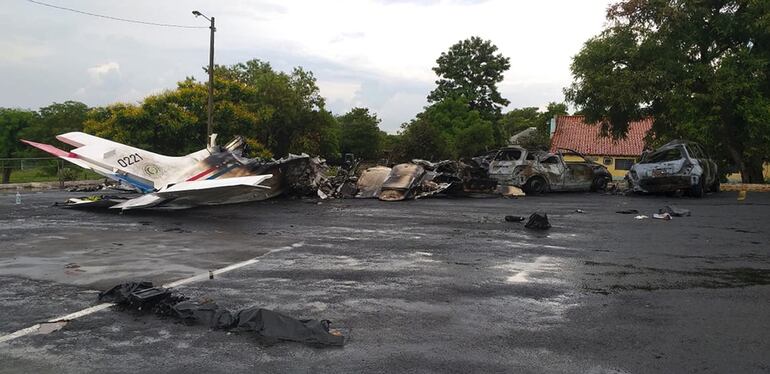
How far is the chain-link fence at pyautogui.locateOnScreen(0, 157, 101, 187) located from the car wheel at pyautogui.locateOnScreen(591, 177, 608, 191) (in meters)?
25.1

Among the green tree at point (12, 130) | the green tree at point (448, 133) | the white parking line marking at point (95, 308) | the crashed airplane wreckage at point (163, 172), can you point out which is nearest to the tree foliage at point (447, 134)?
the green tree at point (448, 133)

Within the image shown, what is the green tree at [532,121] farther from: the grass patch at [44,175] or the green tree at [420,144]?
the grass patch at [44,175]

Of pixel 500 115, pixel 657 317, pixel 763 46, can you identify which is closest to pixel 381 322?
pixel 657 317

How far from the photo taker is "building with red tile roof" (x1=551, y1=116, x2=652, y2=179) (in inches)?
2200

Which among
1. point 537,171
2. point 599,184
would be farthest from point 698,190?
point 537,171

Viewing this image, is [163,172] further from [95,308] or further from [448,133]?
[448,133]

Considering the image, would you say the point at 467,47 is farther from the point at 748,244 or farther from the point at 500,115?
the point at 748,244

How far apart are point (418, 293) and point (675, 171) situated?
56.3ft

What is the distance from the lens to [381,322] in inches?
200

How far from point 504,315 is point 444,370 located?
1.57 meters

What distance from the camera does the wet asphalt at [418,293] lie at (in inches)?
165

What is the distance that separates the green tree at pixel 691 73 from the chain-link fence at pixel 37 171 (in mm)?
26676

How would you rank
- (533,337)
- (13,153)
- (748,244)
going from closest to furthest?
(533,337) → (748,244) → (13,153)

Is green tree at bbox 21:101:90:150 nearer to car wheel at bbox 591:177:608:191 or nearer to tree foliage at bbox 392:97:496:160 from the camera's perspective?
tree foliage at bbox 392:97:496:160
